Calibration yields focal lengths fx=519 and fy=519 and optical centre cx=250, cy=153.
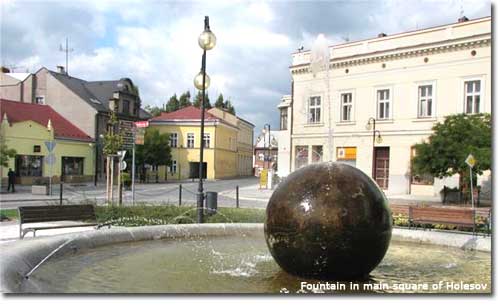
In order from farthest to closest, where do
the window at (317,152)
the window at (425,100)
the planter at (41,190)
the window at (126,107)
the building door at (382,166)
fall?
the window at (126,107), the window at (317,152), the building door at (382,166), the window at (425,100), the planter at (41,190)

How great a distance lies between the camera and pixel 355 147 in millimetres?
38531

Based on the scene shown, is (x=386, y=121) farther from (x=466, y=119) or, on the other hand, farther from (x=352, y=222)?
(x=352, y=222)

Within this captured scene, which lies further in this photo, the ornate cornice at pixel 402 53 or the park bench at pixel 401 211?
the ornate cornice at pixel 402 53

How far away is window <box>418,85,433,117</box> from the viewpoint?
35062 mm

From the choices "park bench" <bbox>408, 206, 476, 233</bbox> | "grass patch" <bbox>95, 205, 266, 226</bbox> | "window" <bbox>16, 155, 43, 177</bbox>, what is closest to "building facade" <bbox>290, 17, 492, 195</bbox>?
"grass patch" <bbox>95, 205, 266, 226</bbox>

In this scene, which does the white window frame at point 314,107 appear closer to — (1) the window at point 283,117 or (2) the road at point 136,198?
(1) the window at point 283,117

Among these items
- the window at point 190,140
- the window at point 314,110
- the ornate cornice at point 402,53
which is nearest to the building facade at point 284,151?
the window at point 314,110

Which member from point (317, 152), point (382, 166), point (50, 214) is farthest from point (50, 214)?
point (317, 152)

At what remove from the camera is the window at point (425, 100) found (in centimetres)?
3506

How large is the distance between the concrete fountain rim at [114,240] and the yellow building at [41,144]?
95.4 feet

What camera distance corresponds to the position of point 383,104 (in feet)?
123

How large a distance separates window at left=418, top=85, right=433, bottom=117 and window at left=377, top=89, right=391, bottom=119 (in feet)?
8.05

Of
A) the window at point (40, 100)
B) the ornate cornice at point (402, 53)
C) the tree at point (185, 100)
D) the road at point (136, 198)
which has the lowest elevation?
the road at point (136, 198)

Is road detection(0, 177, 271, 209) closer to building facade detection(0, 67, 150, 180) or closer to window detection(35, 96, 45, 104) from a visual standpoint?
building facade detection(0, 67, 150, 180)
